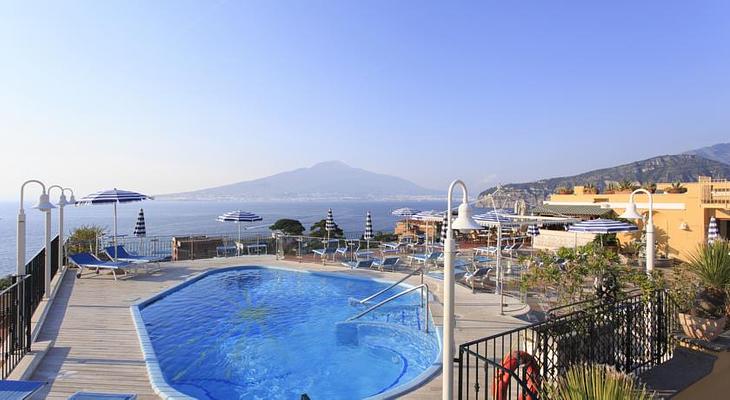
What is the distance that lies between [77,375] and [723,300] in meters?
8.03

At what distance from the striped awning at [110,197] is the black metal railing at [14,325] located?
7594mm

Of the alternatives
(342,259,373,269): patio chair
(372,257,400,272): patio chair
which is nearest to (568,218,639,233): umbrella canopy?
(372,257,400,272): patio chair

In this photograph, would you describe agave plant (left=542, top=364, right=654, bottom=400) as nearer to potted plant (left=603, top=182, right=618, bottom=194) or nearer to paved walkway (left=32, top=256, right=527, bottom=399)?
paved walkway (left=32, top=256, right=527, bottom=399)

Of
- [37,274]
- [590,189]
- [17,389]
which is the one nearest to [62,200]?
[37,274]

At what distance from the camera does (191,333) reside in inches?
312

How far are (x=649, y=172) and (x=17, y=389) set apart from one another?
118007mm

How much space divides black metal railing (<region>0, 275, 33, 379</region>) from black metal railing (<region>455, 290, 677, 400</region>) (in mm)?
5433

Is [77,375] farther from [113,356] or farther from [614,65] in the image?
[614,65]

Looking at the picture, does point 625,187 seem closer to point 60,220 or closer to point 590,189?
point 590,189

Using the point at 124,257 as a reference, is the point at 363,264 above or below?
below

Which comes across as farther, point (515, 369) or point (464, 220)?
point (515, 369)

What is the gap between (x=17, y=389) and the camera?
3523 mm

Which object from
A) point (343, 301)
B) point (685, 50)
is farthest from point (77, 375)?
point (685, 50)

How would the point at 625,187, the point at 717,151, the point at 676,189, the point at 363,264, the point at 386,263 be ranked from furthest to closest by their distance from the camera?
1. the point at 717,151
2. the point at 625,187
3. the point at 676,189
4. the point at 363,264
5. the point at 386,263
